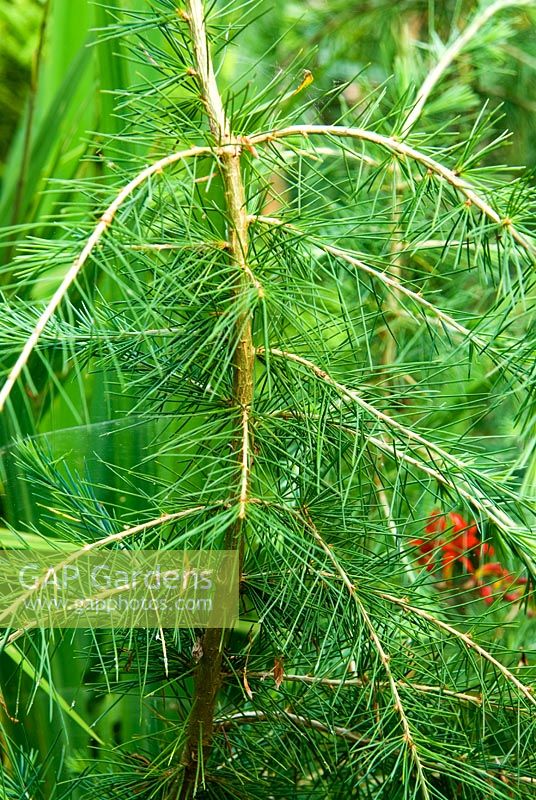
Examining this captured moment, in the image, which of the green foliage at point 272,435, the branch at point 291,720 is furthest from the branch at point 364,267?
the branch at point 291,720

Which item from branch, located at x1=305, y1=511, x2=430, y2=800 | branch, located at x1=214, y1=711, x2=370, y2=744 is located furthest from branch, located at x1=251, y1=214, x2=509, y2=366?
branch, located at x1=214, y1=711, x2=370, y2=744

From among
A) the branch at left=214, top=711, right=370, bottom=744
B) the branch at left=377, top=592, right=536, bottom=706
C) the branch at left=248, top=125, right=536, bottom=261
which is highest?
the branch at left=248, top=125, right=536, bottom=261

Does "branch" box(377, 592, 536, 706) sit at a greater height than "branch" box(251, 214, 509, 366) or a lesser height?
lesser

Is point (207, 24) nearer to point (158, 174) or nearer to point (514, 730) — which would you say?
point (158, 174)

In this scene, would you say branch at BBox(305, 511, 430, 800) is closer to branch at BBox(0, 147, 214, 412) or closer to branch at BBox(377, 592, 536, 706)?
branch at BBox(377, 592, 536, 706)

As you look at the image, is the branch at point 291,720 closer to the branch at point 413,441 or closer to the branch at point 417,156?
the branch at point 413,441

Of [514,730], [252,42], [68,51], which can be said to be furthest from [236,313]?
[252,42]
